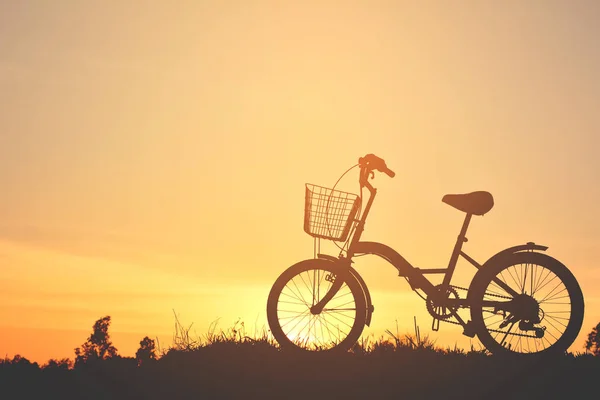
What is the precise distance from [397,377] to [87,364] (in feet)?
13.5

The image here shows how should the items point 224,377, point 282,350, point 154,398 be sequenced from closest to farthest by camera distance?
1. point 154,398
2. point 224,377
3. point 282,350

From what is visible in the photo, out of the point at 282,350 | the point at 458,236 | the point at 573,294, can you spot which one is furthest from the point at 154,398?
the point at 573,294

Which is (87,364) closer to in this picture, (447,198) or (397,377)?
(397,377)

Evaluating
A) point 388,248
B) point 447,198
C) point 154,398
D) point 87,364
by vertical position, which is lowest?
point 154,398

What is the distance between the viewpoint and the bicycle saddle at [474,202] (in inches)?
351

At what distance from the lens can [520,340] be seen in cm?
908

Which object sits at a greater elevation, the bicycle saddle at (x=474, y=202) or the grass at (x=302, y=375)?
the bicycle saddle at (x=474, y=202)

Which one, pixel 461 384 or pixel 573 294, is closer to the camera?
pixel 461 384

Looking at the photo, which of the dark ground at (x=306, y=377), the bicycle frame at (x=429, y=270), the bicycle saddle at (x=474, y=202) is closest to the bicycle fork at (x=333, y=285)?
the bicycle frame at (x=429, y=270)

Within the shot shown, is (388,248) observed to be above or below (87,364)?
above

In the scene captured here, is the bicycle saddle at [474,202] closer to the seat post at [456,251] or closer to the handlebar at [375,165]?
the seat post at [456,251]

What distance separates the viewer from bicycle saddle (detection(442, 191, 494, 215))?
8.91 m

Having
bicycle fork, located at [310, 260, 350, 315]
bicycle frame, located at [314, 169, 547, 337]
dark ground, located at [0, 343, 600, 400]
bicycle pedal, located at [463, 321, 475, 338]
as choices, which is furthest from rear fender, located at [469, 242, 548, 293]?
bicycle fork, located at [310, 260, 350, 315]

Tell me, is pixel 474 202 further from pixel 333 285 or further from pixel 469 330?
pixel 333 285
